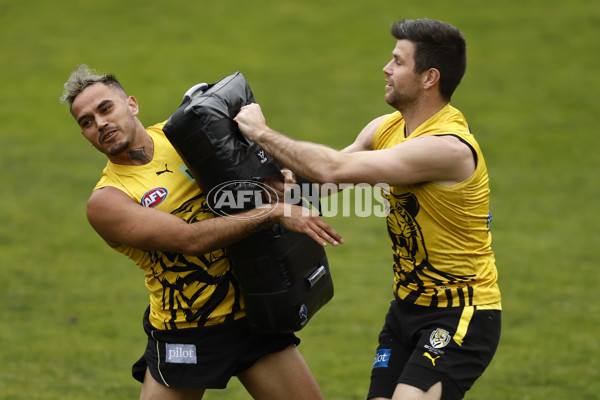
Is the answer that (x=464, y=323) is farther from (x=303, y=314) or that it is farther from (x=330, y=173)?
(x=330, y=173)

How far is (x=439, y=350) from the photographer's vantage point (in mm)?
4273

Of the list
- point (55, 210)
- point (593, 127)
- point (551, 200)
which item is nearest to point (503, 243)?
point (551, 200)

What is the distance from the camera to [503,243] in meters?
11.6

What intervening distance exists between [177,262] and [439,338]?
162 cm

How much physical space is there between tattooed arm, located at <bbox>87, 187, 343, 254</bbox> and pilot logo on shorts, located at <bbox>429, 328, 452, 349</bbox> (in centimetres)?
76

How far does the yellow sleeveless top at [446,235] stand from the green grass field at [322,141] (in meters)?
2.79

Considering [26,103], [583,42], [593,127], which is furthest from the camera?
[583,42]

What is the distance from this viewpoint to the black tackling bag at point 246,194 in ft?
14.0

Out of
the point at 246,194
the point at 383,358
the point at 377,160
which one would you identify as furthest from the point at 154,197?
the point at 383,358

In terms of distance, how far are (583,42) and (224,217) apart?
59.6 feet

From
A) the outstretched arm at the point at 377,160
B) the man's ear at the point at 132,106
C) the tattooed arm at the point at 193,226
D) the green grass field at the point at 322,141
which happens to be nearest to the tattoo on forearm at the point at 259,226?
the tattooed arm at the point at 193,226

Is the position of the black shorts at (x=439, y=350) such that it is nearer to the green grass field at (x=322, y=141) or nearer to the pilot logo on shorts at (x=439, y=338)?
the pilot logo on shorts at (x=439, y=338)

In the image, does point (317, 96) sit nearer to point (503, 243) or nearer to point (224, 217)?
point (503, 243)

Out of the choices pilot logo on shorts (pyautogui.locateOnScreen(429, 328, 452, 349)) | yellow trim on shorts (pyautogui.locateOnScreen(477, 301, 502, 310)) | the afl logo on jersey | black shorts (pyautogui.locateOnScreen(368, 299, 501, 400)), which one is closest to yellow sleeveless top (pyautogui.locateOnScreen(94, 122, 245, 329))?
the afl logo on jersey
